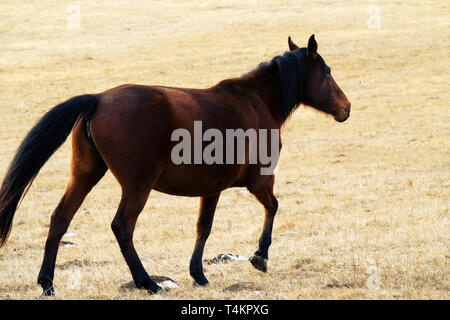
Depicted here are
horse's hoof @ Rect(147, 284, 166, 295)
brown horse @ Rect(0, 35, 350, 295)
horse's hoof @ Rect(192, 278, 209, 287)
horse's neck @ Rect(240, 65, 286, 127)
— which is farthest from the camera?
horse's neck @ Rect(240, 65, 286, 127)

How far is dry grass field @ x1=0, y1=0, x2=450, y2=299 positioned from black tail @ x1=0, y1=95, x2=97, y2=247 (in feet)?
3.10

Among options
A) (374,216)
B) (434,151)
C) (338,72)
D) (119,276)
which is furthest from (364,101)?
(119,276)

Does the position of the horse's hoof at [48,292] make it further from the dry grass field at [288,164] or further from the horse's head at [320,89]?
the horse's head at [320,89]

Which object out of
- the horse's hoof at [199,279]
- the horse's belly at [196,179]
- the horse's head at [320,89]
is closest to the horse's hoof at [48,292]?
the horse's belly at [196,179]

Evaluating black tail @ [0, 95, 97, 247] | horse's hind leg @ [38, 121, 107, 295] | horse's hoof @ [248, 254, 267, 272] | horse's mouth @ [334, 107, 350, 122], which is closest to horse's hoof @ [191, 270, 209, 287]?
horse's hoof @ [248, 254, 267, 272]

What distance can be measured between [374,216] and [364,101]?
16579 mm

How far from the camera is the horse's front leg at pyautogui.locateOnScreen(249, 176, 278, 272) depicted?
7531mm

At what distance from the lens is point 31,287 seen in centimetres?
703

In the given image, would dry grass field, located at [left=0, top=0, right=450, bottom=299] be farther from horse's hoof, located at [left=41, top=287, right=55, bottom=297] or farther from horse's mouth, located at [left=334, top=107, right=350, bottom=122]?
horse's mouth, located at [left=334, top=107, right=350, bottom=122]

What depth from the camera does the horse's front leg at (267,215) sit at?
24.7 feet

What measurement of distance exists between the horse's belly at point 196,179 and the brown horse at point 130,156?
11 millimetres

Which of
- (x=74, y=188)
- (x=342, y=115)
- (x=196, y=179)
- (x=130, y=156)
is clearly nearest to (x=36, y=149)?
(x=74, y=188)

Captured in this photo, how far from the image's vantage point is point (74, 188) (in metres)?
6.85

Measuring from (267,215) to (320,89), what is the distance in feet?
6.55
